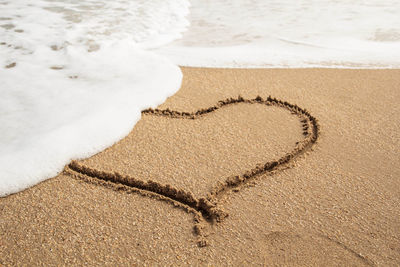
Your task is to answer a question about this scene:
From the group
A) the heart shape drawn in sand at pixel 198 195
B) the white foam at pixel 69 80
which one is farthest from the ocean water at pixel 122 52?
the heart shape drawn in sand at pixel 198 195

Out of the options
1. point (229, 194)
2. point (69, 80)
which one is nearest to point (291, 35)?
point (69, 80)

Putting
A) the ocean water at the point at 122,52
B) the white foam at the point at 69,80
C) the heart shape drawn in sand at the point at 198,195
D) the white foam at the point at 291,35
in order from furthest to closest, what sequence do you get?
the white foam at the point at 291,35 → the ocean water at the point at 122,52 → the white foam at the point at 69,80 → the heart shape drawn in sand at the point at 198,195

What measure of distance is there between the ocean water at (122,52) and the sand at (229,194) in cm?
21

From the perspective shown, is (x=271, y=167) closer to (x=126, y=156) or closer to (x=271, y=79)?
(x=126, y=156)

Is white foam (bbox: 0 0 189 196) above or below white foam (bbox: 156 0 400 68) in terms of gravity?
below

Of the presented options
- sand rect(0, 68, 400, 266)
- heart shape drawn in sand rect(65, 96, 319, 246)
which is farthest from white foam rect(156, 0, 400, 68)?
heart shape drawn in sand rect(65, 96, 319, 246)

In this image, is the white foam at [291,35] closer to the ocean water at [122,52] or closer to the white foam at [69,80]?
the ocean water at [122,52]

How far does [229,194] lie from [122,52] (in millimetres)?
2152

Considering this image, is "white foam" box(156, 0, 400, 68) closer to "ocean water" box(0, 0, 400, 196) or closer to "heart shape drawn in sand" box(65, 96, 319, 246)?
"ocean water" box(0, 0, 400, 196)

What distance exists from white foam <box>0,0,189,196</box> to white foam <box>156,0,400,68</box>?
1.42 ft

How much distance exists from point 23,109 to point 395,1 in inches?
212

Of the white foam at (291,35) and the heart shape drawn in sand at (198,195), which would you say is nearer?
the heart shape drawn in sand at (198,195)

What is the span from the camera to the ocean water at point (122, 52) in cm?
214

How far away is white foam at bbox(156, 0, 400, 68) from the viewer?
3.34 m
